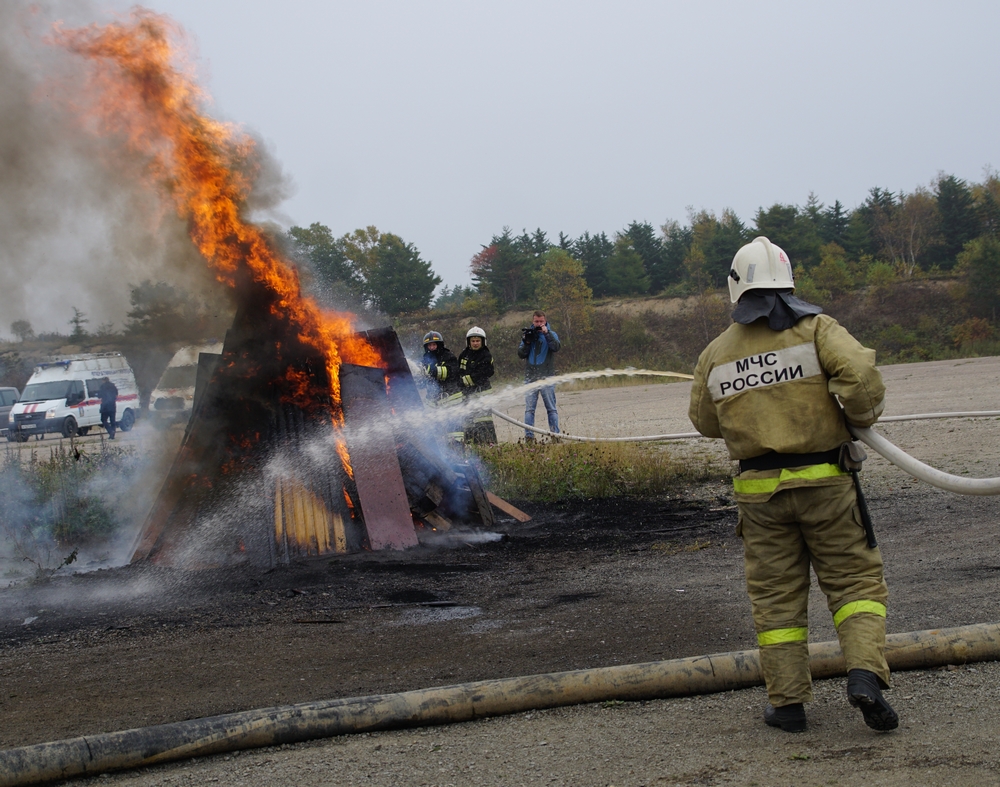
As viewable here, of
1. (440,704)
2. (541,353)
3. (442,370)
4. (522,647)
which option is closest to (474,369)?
(442,370)

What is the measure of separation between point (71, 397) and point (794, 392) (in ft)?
78.3

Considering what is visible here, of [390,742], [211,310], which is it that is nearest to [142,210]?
[211,310]

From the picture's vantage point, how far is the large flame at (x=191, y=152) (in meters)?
7.85

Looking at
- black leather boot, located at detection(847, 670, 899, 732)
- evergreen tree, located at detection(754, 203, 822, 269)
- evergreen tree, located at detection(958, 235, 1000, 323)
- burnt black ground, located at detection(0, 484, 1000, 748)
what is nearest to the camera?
black leather boot, located at detection(847, 670, 899, 732)

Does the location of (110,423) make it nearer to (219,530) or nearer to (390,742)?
(219,530)

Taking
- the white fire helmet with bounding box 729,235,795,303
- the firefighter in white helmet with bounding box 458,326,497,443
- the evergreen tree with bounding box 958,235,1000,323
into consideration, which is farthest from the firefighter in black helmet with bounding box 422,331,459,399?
the evergreen tree with bounding box 958,235,1000,323

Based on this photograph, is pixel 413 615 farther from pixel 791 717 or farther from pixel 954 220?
pixel 954 220

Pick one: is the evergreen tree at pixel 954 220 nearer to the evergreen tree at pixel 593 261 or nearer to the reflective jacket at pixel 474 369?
the evergreen tree at pixel 593 261

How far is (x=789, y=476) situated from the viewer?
3377 mm

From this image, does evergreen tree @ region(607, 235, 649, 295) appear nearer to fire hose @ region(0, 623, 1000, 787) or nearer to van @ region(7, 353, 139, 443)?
van @ region(7, 353, 139, 443)

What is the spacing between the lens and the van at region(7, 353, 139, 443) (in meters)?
23.1

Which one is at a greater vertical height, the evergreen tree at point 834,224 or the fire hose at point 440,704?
the evergreen tree at point 834,224

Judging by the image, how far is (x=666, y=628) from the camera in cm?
468

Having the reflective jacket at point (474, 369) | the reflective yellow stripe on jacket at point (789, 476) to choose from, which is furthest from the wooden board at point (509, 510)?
the reflective yellow stripe on jacket at point (789, 476)
